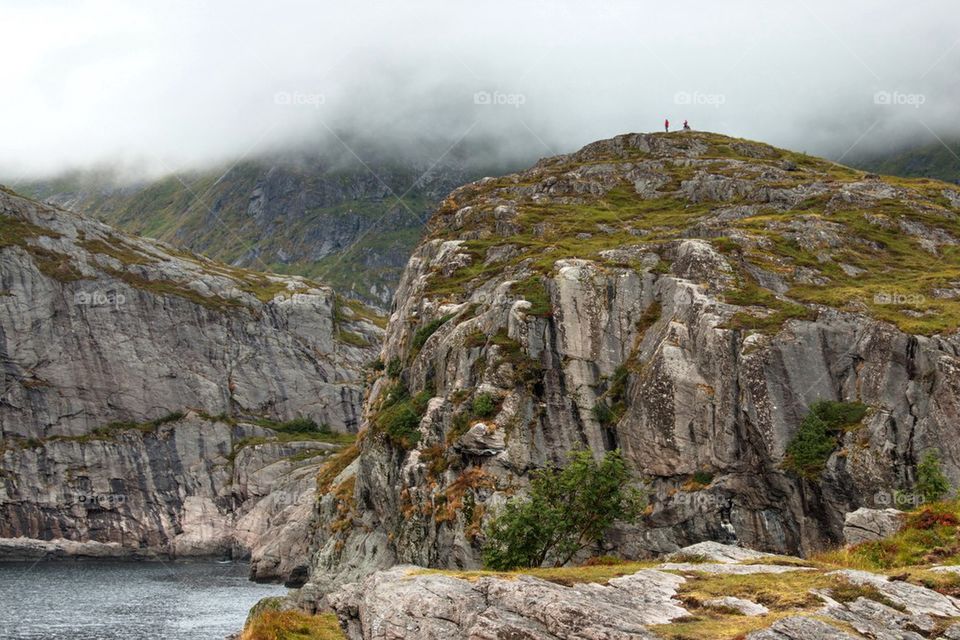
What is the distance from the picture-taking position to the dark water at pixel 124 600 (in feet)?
335

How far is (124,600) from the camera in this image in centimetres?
13012

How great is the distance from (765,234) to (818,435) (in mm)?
36408

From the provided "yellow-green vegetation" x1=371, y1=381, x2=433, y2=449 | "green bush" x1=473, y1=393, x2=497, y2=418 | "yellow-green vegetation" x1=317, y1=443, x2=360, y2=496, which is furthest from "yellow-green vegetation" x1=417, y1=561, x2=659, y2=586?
"yellow-green vegetation" x1=317, y1=443, x2=360, y2=496

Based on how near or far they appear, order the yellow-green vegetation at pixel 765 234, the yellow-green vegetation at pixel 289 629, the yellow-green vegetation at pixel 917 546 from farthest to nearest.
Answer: the yellow-green vegetation at pixel 765 234 → the yellow-green vegetation at pixel 289 629 → the yellow-green vegetation at pixel 917 546

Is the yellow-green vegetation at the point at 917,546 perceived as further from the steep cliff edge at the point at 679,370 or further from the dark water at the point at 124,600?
the dark water at the point at 124,600

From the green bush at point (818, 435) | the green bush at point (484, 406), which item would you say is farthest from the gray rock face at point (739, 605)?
the green bush at point (484, 406)

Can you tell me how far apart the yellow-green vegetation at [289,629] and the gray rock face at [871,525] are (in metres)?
25.4

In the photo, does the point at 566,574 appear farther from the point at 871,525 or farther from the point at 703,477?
the point at 703,477

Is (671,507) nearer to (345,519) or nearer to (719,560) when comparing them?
(719,560)

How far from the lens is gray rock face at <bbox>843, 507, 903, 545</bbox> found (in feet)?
130

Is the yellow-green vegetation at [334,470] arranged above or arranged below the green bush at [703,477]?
below

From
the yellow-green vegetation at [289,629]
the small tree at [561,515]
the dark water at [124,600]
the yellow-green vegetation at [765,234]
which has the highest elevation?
the yellow-green vegetation at [765,234]

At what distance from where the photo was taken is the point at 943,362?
65.8 metres

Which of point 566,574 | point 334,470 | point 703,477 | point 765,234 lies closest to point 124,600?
point 334,470
